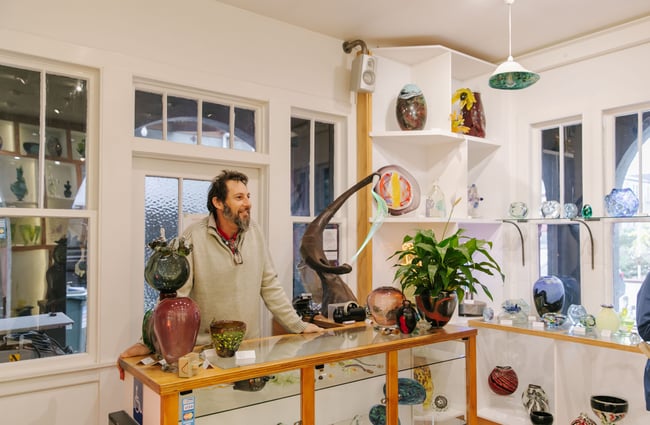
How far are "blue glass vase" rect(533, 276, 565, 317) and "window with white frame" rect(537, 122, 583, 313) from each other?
290 millimetres

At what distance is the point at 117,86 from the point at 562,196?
121 inches

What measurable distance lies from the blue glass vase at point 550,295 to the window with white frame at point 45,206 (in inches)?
109

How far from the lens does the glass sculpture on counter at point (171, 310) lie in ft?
5.75

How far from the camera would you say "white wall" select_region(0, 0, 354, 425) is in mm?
2361

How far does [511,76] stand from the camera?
2676 millimetres

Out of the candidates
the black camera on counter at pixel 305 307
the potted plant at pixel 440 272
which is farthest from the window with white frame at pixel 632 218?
the black camera on counter at pixel 305 307

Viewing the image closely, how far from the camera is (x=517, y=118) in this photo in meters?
3.91

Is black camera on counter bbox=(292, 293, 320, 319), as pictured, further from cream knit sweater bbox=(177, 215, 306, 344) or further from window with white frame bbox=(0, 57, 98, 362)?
window with white frame bbox=(0, 57, 98, 362)

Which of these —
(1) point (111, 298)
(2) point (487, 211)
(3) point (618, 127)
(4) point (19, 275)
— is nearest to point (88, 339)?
(1) point (111, 298)

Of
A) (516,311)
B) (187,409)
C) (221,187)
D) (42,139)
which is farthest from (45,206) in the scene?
(516,311)

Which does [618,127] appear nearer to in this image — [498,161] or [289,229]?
[498,161]

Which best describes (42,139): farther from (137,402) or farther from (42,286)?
(137,402)

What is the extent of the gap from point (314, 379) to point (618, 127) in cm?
274

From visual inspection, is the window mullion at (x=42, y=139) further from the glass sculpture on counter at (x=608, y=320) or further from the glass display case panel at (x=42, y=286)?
the glass sculpture on counter at (x=608, y=320)
